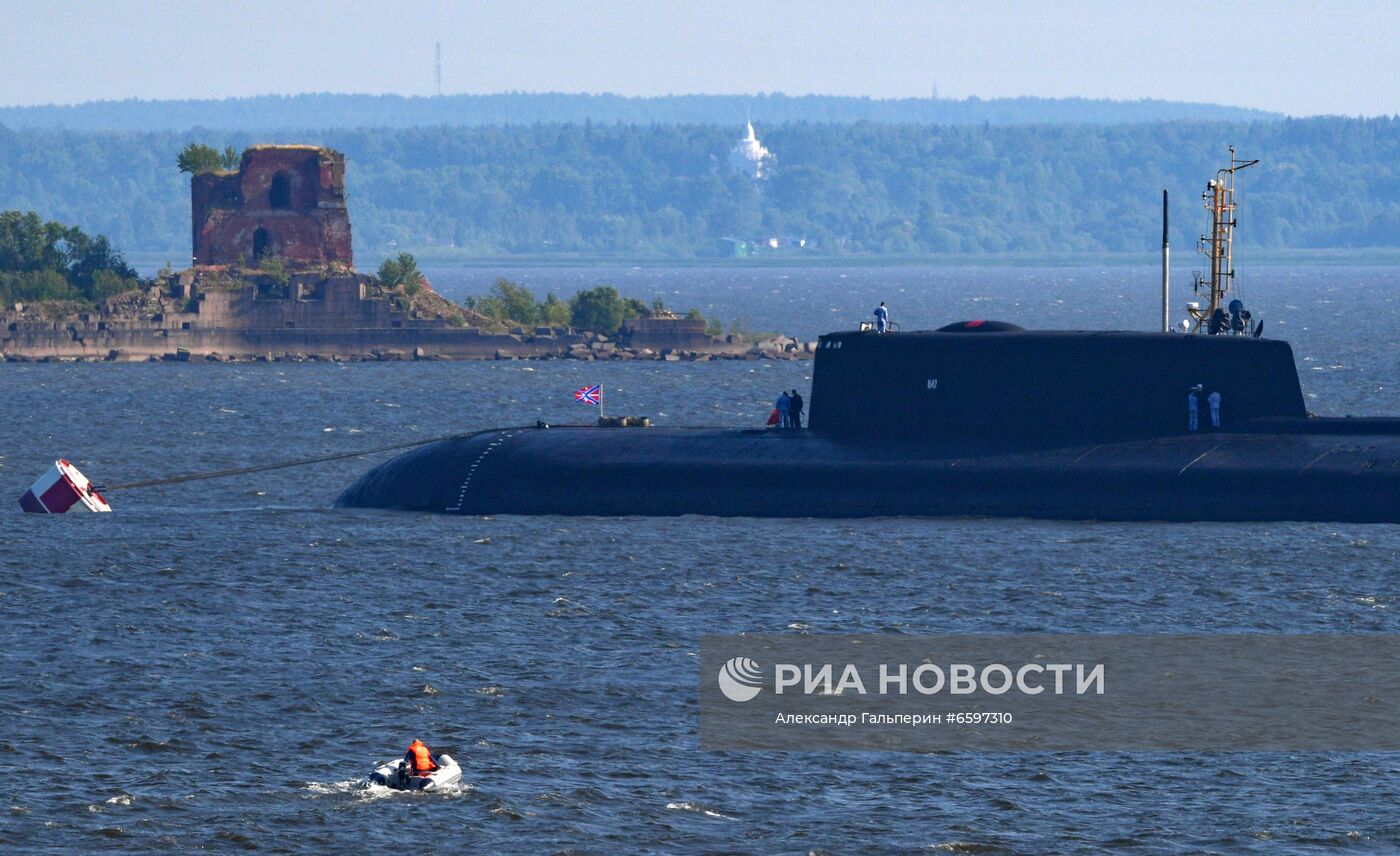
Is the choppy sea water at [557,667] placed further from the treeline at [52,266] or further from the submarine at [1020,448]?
the treeline at [52,266]

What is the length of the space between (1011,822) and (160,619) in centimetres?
1830

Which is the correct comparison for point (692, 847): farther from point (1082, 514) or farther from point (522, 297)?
point (522, 297)

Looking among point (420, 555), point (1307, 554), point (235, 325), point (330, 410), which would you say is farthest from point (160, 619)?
point (235, 325)

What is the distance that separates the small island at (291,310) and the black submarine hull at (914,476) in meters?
96.6

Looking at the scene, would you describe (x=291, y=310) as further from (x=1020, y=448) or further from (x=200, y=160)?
(x=1020, y=448)

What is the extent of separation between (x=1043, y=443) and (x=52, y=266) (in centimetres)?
13217

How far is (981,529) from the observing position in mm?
46875

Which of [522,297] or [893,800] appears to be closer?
[893,800]

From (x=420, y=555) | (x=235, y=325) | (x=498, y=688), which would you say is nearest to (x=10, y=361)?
(x=235, y=325)

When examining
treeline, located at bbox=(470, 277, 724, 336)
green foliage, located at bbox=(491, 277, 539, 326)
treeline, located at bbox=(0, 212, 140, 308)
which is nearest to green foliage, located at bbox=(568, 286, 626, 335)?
treeline, located at bbox=(470, 277, 724, 336)

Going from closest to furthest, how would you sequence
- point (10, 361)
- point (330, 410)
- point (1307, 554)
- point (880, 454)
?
1. point (1307, 554)
2. point (880, 454)
3. point (330, 410)
4. point (10, 361)

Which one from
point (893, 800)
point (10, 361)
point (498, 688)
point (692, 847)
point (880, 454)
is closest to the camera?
point (692, 847)

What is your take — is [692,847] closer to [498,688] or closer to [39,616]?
[498,688]

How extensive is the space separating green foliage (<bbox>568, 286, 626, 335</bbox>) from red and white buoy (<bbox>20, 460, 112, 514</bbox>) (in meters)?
99.5
